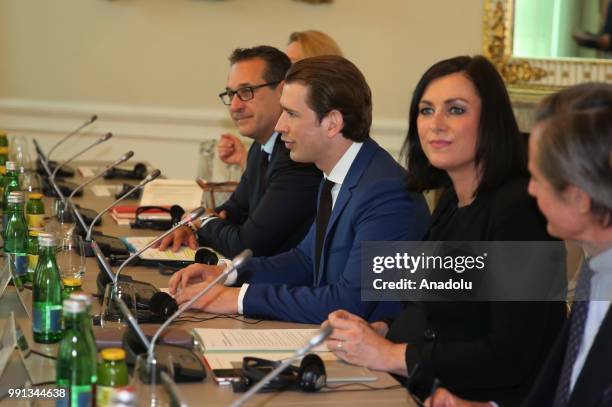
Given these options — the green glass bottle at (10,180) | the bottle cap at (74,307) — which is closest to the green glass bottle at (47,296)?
the bottle cap at (74,307)

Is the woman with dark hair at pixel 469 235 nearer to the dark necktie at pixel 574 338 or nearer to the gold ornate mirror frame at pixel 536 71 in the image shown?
the dark necktie at pixel 574 338

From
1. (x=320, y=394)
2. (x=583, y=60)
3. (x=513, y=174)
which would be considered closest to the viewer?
(x=320, y=394)

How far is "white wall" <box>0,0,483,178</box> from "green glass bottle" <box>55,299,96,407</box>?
172 inches

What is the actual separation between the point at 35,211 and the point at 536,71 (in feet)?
11.6

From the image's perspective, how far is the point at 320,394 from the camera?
197 cm

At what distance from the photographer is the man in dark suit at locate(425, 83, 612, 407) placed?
169 centimetres

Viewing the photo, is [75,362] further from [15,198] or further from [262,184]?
[262,184]

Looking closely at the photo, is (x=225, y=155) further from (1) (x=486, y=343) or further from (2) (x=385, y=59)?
→ (1) (x=486, y=343)

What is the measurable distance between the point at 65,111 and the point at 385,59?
1981mm

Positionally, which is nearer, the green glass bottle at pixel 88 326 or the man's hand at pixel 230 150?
the green glass bottle at pixel 88 326

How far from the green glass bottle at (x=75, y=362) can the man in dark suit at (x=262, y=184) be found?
5.26 feet

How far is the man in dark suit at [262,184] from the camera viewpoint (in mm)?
3473

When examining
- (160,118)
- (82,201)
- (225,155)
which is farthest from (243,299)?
(160,118)

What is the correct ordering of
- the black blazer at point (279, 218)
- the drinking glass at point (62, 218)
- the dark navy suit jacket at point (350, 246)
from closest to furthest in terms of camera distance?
the dark navy suit jacket at point (350, 246), the drinking glass at point (62, 218), the black blazer at point (279, 218)
